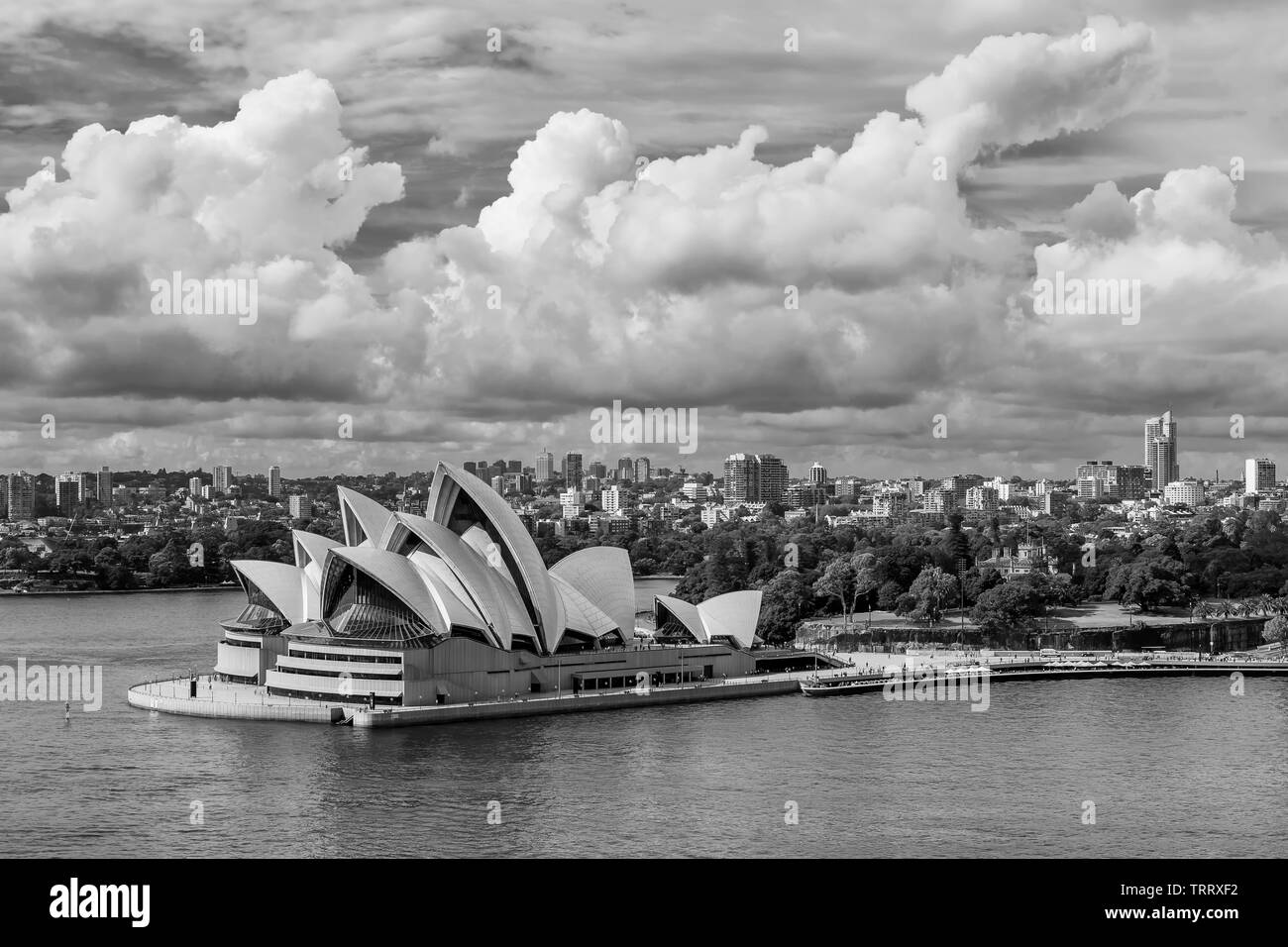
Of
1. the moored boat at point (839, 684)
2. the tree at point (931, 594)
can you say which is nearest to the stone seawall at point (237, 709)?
the moored boat at point (839, 684)

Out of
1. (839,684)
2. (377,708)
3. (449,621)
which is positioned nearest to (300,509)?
(839,684)

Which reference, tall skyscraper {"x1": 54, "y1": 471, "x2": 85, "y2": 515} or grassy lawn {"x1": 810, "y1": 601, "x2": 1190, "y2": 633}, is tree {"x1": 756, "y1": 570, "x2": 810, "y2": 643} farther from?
tall skyscraper {"x1": 54, "y1": 471, "x2": 85, "y2": 515}

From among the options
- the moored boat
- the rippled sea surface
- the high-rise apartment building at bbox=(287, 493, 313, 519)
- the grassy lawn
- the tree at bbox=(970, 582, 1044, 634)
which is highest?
the high-rise apartment building at bbox=(287, 493, 313, 519)

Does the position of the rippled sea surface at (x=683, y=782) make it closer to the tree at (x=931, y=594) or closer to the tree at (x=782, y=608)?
the tree at (x=782, y=608)

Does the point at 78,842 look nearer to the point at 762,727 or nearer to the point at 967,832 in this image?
the point at 967,832

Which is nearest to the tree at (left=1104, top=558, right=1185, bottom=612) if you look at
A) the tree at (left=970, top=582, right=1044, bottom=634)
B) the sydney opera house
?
the tree at (left=970, top=582, right=1044, bottom=634)

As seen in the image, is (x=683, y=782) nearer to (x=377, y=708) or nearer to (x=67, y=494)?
(x=377, y=708)

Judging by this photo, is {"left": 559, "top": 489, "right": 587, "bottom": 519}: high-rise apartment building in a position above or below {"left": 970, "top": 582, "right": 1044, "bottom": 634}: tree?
above

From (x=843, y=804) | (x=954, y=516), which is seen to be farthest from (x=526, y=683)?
(x=954, y=516)
